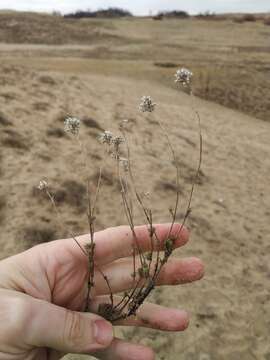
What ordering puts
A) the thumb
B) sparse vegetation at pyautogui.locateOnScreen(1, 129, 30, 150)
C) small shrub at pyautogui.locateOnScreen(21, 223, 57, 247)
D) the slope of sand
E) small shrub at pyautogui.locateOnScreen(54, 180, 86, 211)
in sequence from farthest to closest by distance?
1. sparse vegetation at pyautogui.locateOnScreen(1, 129, 30, 150)
2. small shrub at pyautogui.locateOnScreen(54, 180, 86, 211)
3. small shrub at pyautogui.locateOnScreen(21, 223, 57, 247)
4. the slope of sand
5. the thumb

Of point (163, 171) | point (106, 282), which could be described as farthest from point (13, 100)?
point (106, 282)

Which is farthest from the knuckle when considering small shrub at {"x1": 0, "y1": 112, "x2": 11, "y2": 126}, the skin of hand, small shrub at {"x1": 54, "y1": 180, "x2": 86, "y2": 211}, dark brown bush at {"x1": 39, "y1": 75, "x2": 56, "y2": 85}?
dark brown bush at {"x1": 39, "y1": 75, "x2": 56, "y2": 85}

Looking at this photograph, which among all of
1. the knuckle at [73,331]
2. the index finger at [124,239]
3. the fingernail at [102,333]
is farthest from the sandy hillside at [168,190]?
the knuckle at [73,331]

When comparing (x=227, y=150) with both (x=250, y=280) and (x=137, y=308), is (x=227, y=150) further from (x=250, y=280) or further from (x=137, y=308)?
(x=137, y=308)

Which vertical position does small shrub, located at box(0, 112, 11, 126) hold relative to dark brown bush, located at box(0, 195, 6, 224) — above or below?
above

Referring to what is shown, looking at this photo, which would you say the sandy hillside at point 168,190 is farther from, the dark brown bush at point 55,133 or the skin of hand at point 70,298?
the skin of hand at point 70,298

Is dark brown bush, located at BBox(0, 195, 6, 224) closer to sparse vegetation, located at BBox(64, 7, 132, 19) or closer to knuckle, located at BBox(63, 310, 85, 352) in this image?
knuckle, located at BBox(63, 310, 85, 352)

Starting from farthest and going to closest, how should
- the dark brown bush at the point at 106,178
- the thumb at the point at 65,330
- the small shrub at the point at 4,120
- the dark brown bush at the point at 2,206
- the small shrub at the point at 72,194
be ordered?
the small shrub at the point at 4,120, the dark brown bush at the point at 106,178, the small shrub at the point at 72,194, the dark brown bush at the point at 2,206, the thumb at the point at 65,330
